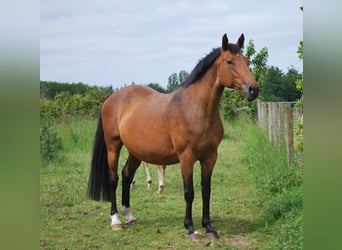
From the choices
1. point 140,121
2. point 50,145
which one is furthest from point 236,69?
point 50,145

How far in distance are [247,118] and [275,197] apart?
2.64 feet

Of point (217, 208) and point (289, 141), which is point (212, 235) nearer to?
point (217, 208)

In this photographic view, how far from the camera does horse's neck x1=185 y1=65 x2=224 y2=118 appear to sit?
3365 millimetres

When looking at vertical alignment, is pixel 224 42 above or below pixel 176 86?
above

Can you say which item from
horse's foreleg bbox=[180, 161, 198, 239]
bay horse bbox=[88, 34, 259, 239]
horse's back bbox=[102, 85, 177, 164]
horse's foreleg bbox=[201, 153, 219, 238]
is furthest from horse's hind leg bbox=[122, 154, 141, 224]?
horse's foreleg bbox=[201, 153, 219, 238]

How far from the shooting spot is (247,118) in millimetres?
3846

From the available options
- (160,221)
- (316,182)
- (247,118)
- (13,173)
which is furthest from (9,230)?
(247,118)

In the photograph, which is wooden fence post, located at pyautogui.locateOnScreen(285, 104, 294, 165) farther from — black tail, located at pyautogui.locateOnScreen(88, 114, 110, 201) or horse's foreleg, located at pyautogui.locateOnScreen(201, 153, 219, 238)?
black tail, located at pyautogui.locateOnScreen(88, 114, 110, 201)

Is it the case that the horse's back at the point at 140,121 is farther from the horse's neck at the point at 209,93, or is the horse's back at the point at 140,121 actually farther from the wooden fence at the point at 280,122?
the wooden fence at the point at 280,122

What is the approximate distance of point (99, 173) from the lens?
4.17 meters

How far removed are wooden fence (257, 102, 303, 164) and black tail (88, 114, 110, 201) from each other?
1673 mm

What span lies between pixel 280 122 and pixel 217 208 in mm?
1069

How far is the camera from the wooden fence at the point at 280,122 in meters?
3.60

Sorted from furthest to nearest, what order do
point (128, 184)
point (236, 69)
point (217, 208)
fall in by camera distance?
point (128, 184)
point (217, 208)
point (236, 69)
